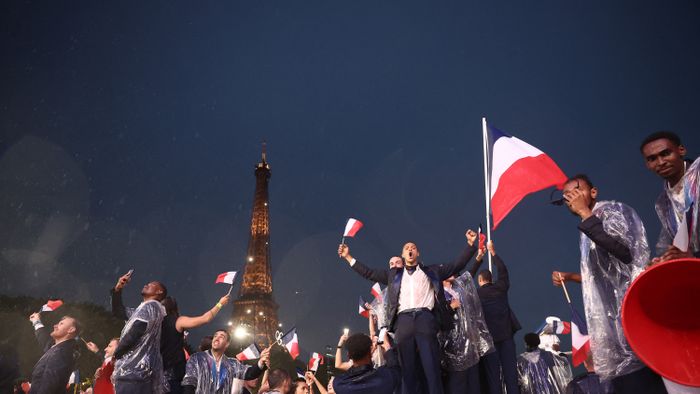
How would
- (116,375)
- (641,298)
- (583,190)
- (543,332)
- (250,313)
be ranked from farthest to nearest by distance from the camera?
(250,313) < (543,332) < (116,375) < (583,190) < (641,298)

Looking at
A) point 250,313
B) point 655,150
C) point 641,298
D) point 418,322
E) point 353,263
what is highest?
point 250,313

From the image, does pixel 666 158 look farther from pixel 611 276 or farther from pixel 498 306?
pixel 498 306

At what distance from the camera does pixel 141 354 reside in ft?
16.7

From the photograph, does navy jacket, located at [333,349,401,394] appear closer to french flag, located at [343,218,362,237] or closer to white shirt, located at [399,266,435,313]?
white shirt, located at [399,266,435,313]

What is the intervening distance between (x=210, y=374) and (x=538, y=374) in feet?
16.6

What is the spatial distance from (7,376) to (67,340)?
1974 millimetres

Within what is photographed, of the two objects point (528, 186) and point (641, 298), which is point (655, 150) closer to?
point (641, 298)

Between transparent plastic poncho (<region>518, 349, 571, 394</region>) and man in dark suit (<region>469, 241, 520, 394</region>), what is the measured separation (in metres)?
0.84

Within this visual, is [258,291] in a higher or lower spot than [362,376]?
higher

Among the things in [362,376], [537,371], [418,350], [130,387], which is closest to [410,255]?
[418,350]

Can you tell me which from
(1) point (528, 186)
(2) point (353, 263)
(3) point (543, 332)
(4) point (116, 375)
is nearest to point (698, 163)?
(1) point (528, 186)

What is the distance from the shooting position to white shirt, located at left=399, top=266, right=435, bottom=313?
5777 millimetres

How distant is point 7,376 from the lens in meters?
7.31

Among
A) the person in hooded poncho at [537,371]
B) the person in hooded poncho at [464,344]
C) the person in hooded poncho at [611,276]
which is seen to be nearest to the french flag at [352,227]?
the person in hooded poncho at [464,344]
